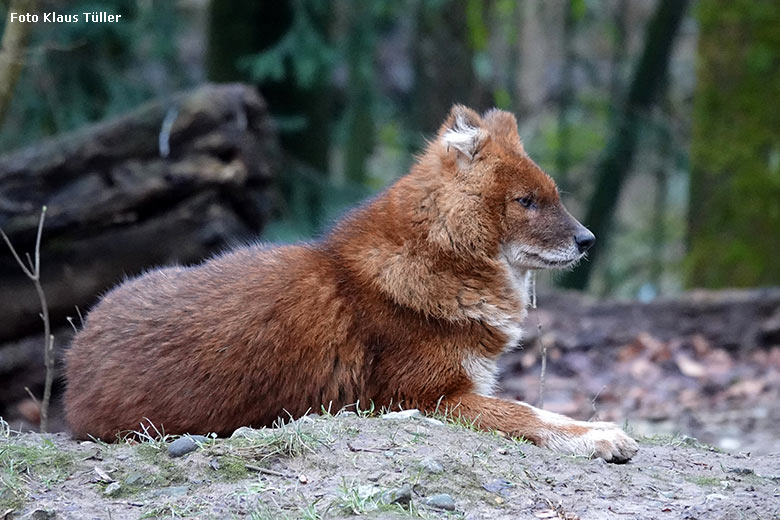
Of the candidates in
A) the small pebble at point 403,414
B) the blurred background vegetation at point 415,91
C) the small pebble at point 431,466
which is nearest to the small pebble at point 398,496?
the small pebble at point 431,466

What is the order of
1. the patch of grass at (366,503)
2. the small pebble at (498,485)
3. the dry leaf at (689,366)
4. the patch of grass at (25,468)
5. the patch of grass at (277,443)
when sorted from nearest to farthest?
the patch of grass at (366,503), the patch of grass at (25,468), the small pebble at (498,485), the patch of grass at (277,443), the dry leaf at (689,366)

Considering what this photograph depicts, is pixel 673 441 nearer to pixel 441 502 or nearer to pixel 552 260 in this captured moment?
pixel 552 260

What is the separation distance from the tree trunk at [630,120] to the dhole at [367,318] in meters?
8.70

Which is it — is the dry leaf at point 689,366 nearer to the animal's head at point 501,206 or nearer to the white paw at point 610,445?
the animal's head at point 501,206

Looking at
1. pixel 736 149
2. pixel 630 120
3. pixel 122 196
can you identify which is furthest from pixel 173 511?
pixel 630 120

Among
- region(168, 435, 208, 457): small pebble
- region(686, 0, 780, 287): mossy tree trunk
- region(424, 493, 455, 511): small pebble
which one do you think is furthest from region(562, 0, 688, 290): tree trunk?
region(424, 493, 455, 511): small pebble

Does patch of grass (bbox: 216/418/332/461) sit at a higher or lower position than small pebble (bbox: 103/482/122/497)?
higher

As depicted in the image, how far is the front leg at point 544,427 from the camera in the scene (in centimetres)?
430

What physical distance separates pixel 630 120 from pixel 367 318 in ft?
31.9

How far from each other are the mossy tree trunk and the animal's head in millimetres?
6199

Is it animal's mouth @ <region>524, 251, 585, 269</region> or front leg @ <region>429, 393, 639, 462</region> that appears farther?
animal's mouth @ <region>524, 251, 585, 269</region>

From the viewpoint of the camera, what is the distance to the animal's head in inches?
195

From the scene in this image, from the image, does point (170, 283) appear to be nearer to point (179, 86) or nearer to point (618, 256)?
point (179, 86)

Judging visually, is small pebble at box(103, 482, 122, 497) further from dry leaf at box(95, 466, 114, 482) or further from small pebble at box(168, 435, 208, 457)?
small pebble at box(168, 435, 208, 457)
